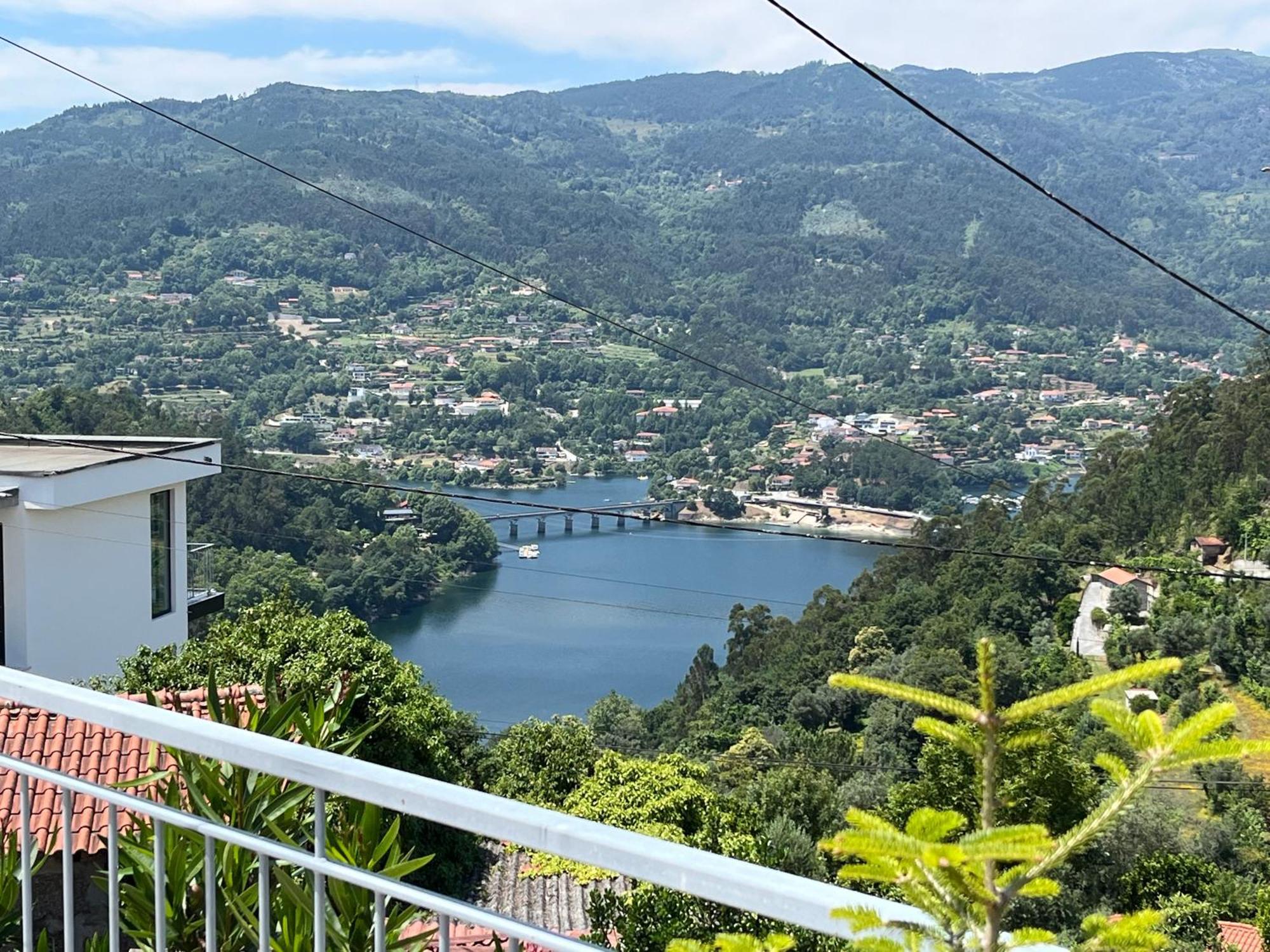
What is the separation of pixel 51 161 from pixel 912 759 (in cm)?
8341

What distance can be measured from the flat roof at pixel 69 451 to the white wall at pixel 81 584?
0.23 meters

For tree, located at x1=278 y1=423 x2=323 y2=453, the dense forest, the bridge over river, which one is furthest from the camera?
tree, located at x1=278 y1=423 x2=323 y2=453

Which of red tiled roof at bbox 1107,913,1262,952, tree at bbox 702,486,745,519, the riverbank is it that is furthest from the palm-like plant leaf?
tree at bbox 702,486,745,519

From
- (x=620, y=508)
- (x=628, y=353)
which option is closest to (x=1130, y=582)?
(x=620, y=508)

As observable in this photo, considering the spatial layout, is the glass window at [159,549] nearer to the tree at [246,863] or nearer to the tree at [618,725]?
the tree at [246,863]

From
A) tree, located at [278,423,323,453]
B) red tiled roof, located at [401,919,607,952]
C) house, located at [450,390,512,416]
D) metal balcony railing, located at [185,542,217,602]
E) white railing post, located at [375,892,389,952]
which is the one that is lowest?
tree, located at [278,423,323,453]

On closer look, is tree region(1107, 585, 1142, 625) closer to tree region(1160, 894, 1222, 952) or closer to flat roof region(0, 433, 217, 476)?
tree region(1160, 894, 1222, 952)

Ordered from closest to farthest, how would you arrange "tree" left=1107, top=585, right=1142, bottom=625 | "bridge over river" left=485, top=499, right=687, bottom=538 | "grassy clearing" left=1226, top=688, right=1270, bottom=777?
"grassy clearing" left=1226, top=688, right=1270, bottom=777 → "tree" left=1107, top=585, right=1142, bottom=625 → "bridge over river" left=485, top=499, right=687, bottom=538

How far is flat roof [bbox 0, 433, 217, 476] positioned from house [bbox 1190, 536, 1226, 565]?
22285mm

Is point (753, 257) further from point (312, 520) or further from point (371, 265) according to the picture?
point (312, 520)

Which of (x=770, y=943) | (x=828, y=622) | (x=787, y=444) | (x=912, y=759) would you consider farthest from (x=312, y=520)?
(x=770, y=943)

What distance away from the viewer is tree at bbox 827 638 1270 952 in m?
0.69

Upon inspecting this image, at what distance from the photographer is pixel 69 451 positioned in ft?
29.9

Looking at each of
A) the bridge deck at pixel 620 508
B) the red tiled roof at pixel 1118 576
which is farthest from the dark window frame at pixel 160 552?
the bridge deck at pixel 620 508
